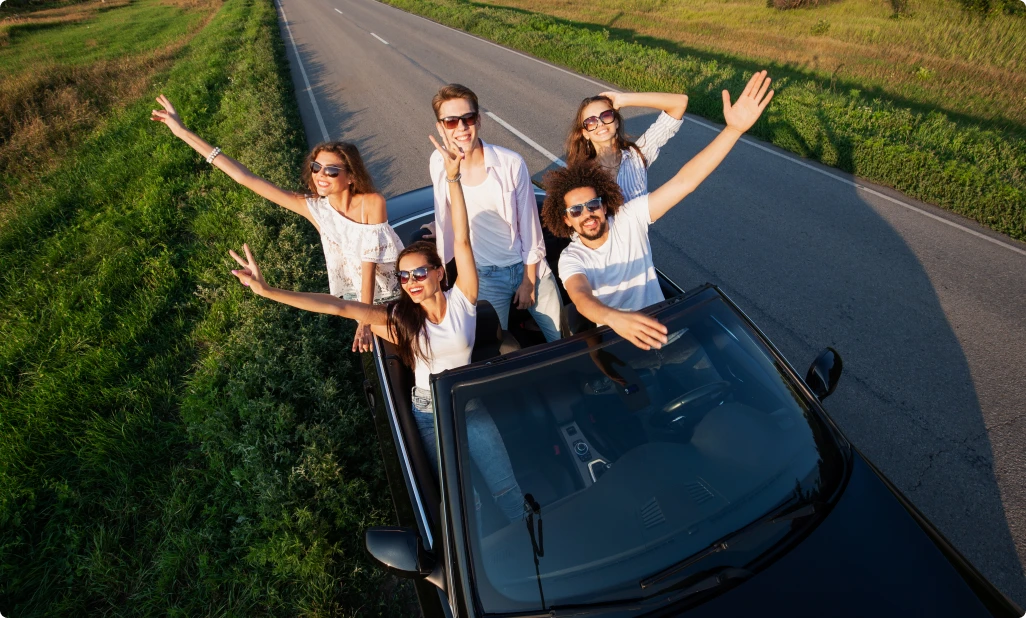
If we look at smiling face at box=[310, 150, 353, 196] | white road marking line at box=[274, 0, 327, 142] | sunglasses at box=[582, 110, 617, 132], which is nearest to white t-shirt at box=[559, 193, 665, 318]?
sunglasses at box=[582, 110, 617, 132]

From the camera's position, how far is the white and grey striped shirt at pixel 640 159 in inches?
159

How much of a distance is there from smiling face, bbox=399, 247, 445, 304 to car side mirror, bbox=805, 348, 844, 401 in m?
1.86

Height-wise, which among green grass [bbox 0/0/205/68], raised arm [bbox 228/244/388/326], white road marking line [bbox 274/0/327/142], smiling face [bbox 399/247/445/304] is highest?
smiling face [bbox 399/247/445/304]

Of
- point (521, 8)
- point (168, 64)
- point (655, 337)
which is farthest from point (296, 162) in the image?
point (521, 8)

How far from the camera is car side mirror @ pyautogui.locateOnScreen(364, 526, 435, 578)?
2.12 m

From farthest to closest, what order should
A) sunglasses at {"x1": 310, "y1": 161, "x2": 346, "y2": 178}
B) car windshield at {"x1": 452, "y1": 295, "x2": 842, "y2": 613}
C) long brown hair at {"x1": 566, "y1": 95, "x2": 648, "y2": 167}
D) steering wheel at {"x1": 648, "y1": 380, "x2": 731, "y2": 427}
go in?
long brown hair at {"x1": 566, "y1": 95, "x2": 648, "y2": 167} → sunglasses at {"x1": 310, "y1": 161, "x2": 346, "y2": 178} → steering wheel at {"x1": 648, "y1": 380, "x2": 731, "y2": 427} → car windshield at {"x1": 452, "y1": 295, "x2": 842, "y2": 613}

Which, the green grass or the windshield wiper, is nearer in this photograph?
the windshield wiper

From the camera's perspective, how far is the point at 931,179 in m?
6.93

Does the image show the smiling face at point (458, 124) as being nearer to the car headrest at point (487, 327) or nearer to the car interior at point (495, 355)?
the car interior at point (495, 355)

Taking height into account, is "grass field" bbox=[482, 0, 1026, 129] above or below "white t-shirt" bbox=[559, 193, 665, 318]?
below

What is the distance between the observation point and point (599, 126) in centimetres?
390

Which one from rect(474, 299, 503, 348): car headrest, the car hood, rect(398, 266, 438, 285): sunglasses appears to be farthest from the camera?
rect(474, 299, 503, 348): car headrest

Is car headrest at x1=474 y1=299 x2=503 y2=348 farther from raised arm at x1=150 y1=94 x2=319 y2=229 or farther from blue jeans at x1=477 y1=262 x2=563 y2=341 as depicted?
raised arm at x1=150 y1=94 x2=319 y2=229

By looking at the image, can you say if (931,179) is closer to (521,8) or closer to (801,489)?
(801,489)
